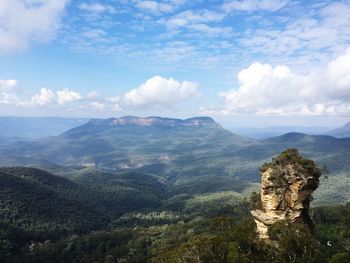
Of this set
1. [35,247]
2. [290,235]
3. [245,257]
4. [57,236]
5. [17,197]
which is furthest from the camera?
[17,197]

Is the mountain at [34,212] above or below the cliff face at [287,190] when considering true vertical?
below

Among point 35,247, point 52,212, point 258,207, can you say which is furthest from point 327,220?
point 52,212

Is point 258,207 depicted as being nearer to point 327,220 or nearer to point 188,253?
point 188,253

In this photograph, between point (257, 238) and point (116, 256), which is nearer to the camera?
point (257, 238)

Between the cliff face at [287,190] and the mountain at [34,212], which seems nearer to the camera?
the cliff face at [287,190]

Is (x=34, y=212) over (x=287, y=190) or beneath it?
beneath

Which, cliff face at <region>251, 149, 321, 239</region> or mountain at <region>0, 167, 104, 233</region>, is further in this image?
mountain at <region>0, 167, 104, 233</region>

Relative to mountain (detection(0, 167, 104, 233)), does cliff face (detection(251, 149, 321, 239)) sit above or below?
above

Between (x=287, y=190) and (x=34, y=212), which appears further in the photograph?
(x=34, y=212)
